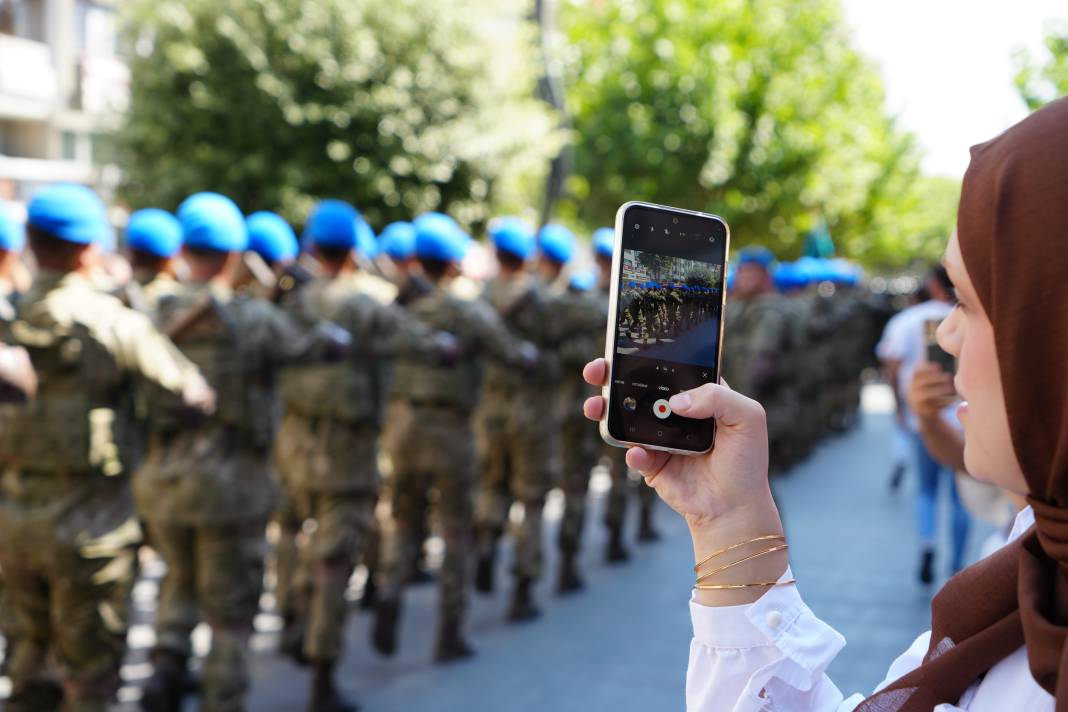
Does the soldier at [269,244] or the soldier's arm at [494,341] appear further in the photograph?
the soldier at [269,244]

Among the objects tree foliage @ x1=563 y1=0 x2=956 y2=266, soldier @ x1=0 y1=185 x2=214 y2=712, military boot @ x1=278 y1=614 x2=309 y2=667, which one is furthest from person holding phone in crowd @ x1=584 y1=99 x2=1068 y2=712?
tree foliage @ x1=563 y1=0 x2=956 y2=266

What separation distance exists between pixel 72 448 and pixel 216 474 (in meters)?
0.81

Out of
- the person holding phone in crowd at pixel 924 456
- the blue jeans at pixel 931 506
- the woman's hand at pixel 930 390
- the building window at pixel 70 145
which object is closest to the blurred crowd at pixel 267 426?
the person holding phone in crowd at pixel 924 456

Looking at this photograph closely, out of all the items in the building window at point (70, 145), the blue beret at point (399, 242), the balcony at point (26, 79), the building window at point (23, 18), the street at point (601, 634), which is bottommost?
the street at point (601, 634)

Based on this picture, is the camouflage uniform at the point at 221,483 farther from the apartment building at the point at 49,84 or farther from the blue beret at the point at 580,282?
the apartment building at the point at 49,84

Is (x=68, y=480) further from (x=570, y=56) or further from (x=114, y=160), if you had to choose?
(x=570, y=56)

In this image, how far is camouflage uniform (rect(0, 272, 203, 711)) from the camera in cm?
400

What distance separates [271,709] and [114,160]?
32.9ft

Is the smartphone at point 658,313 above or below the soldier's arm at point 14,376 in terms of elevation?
above

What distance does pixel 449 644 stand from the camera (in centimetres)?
617

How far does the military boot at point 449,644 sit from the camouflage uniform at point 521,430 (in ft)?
2.88

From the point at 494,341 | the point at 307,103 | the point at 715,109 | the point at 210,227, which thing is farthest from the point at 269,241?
the point at 715,109

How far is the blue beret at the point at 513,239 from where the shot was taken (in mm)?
6953

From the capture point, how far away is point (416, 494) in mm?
6434
